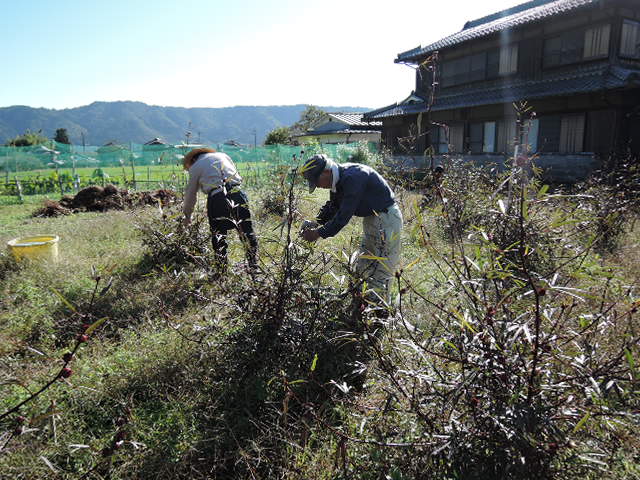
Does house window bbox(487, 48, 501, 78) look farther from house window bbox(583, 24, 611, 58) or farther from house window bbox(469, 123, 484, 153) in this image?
house window bbox(583, 24, 611, 58)

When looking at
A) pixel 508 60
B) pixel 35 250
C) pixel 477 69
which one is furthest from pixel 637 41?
pixel 35 250

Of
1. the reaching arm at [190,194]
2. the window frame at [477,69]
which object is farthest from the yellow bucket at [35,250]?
the window frame at [477,69]

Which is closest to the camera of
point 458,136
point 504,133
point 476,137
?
point 504,133

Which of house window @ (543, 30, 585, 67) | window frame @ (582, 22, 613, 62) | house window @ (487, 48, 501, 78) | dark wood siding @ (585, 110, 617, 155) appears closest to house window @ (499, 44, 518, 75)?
house window @ (487, 48, 501, 78)

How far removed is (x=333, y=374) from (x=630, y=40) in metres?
14.5

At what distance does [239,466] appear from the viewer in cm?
194

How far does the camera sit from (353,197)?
285 centimetres

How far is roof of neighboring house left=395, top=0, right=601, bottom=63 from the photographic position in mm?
12062

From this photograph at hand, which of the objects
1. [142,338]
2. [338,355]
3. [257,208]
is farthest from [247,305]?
[257,208]

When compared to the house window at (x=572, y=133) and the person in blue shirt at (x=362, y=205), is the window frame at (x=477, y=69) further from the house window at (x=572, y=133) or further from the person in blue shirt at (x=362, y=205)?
the person in blue shirt at (x=362, y=205)

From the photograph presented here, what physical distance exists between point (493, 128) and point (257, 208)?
10.7m

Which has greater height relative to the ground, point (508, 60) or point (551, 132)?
point (508, 60)

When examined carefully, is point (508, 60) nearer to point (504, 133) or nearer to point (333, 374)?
point (504, 133)

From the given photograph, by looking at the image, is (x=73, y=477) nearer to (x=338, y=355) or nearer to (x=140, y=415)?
(x=140, y=415)
